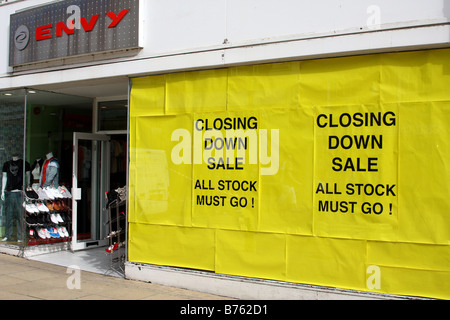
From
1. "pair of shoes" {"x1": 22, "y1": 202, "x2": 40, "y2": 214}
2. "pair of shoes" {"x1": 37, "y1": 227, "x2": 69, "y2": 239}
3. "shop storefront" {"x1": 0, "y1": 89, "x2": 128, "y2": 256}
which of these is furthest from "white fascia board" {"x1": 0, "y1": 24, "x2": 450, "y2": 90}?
"pair of shoes" {"x1": 37, "y1": 227, "x2": 69, "y2": 239}

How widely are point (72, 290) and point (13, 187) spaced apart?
11.9ft

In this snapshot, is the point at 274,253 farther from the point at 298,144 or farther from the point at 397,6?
the point at 397,6

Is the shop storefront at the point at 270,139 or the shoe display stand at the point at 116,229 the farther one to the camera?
the shoe display stand at the point at 116,229

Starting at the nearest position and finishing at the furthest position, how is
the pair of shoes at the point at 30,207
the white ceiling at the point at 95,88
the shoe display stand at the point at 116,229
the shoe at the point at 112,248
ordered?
the shoe at the point at 112,248 → the shoe display stand at the point at 116,229 → the white ceiling at the point at 95,88 → the pair of shoes at the point at 30,207

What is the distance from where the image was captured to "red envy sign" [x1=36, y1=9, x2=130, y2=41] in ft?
24.3

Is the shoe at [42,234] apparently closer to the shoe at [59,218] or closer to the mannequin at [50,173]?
the shoe at [59,218]

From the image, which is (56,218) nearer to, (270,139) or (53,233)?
(53,233)

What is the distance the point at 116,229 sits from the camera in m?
8.15

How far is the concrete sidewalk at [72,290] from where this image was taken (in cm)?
636

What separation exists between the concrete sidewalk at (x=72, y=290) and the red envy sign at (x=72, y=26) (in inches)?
162

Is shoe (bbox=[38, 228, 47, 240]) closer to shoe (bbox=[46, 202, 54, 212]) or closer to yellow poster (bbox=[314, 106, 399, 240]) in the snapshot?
shoe (bbox=[46, 202, 54, 212])

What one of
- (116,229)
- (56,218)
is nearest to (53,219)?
(56,218)

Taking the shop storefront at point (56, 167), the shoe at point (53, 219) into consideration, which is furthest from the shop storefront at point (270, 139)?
the shoe at point (53, 219)
